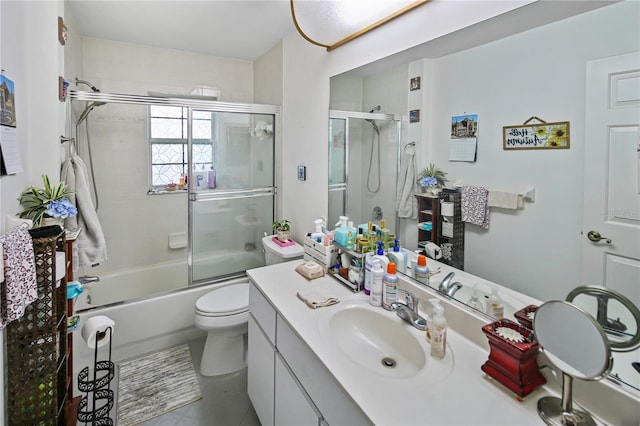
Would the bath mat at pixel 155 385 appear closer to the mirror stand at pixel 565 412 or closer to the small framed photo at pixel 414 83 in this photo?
the mirror stand at pixel 565 412

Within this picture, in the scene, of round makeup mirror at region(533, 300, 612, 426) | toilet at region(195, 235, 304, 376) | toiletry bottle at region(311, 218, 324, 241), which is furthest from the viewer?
toilet at region(195, 235, 304, 376)

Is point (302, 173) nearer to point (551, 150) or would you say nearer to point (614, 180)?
point (551, 150)

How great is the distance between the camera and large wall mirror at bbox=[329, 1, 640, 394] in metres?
0.75

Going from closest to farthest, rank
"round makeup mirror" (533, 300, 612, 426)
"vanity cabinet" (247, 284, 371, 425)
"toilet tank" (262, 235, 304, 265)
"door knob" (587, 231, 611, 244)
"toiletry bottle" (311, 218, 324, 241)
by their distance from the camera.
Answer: "round makeup mirror" (533, 300, 612, 426), "door knob" (587, 231, 611, 244), "vanity cabinet" (247, 284, 371, 425), "toiletry bottle" (311, 218, 324, 241), "toilet tank" (262, 235, 304, 265)

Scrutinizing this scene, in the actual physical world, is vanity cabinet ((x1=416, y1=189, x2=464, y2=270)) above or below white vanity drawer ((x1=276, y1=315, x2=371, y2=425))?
above

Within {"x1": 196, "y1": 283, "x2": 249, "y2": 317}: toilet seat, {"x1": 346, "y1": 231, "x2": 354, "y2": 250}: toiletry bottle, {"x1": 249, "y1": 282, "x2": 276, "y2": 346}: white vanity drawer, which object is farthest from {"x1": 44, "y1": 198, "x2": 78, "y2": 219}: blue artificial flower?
{"x1": 346, "y1": 231, "x2": 354, "y2": 250}: toiletry bottle

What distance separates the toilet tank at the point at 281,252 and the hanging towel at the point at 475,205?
134cm

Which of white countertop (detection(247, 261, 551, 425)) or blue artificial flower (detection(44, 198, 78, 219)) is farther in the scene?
blue artificial flower (detection(44, 198, 78, 219))

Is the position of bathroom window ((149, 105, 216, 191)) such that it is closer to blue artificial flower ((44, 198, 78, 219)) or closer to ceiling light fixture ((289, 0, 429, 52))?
blue artificial flower ((44, 198, 78, 219))

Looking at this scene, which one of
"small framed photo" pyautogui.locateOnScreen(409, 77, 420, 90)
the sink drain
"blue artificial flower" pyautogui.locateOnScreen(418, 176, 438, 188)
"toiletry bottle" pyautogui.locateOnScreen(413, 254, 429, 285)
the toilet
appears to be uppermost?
"small framed photo" pyautogui.locateOnScreen(409, 77, 420, 90)

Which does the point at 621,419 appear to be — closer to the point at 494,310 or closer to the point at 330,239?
the point at 494,310

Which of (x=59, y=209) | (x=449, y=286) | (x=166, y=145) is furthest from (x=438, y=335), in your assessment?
(x=166, y=145)

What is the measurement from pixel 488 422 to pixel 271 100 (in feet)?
9.00

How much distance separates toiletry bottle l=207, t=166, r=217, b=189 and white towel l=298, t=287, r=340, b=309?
1469mm
